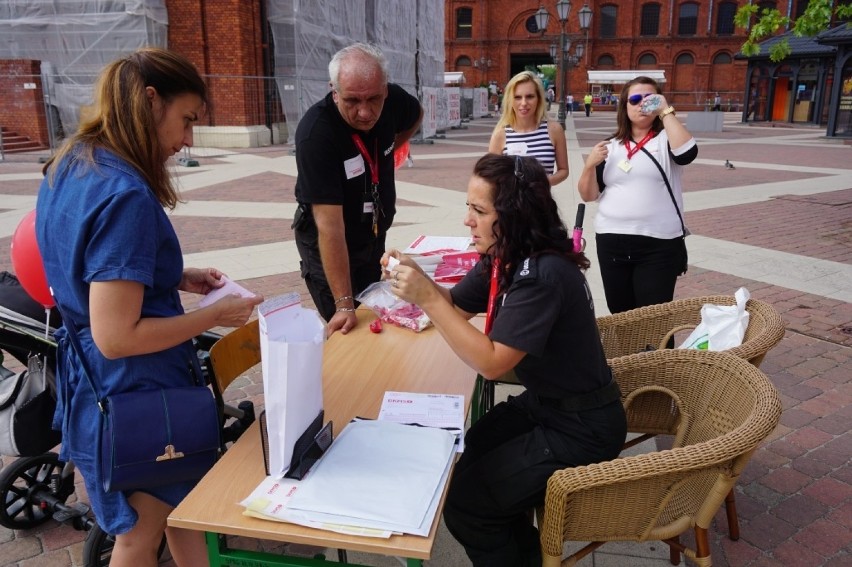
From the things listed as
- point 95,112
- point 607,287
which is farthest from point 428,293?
point 607,287

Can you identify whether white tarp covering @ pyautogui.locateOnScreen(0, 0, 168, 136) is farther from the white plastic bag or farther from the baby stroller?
the white plastic bag

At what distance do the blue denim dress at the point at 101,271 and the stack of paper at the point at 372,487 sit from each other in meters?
0.46

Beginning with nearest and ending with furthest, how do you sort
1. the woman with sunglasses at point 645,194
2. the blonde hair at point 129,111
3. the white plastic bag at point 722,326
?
the blonde hair at point 129,111, the white plastic bag at point 722,326, the woman with sunglasses at point 645,194

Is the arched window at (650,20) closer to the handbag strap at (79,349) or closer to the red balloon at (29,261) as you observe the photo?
the red balloon at (29,261)

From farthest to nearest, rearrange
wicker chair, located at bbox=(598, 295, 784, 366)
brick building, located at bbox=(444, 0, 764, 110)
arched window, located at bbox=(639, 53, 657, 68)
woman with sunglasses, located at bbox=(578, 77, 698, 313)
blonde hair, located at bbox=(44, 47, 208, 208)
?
arched window, located at bbox=(639, 53, 657, 68), brick building, located at bbox=(444, 0, 764, 110), woman with sunglasses, located at bbox=(578, 77, 698, 313), wicker chair, located at bbox=(598, 295, 784, 366), blonde hair, located at bbox=(44, 47, 208, 208)

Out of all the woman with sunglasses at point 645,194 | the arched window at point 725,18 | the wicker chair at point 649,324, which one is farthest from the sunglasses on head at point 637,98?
the arched window at point 725,18

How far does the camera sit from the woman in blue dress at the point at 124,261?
1.67 metres

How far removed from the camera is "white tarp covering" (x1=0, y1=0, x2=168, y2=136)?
17.9 meters

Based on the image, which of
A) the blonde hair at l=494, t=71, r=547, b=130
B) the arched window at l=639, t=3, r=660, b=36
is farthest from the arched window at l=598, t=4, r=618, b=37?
the blonde hair at l=494, t=71, r=547, b=130

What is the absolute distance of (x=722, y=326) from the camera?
284 centimetres

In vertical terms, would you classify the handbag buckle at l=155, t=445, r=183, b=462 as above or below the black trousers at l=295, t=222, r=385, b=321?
below

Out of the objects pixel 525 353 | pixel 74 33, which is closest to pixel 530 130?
pixel 525 353

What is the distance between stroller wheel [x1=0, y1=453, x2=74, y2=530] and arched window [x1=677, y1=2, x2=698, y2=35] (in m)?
55.5

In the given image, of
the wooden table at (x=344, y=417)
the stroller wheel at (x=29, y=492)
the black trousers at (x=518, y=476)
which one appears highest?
the wooden table at (x=344, y=417)
